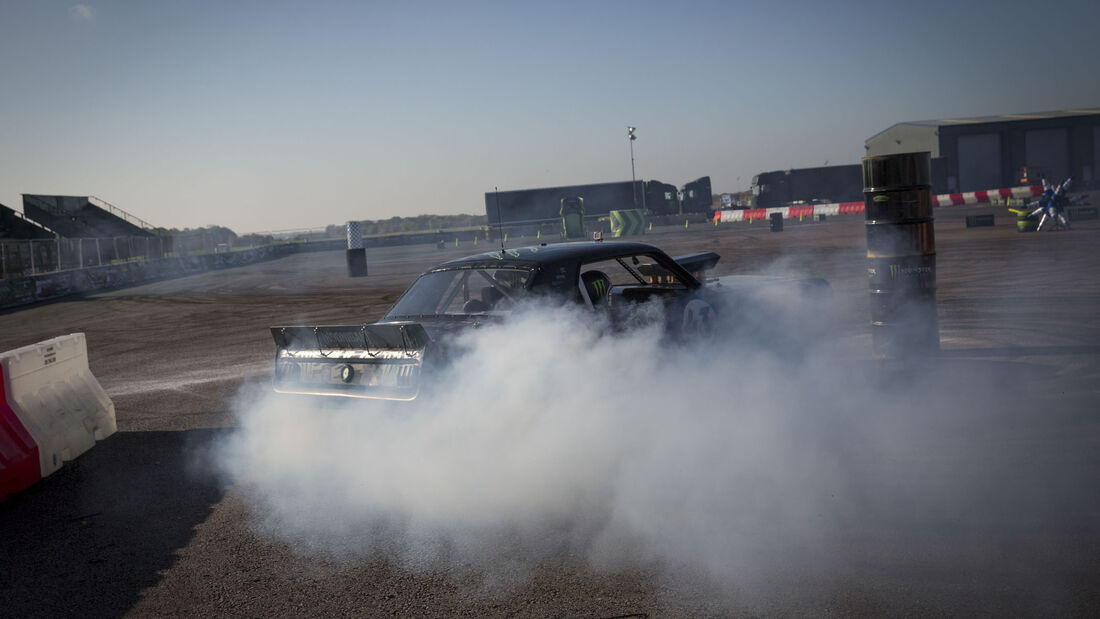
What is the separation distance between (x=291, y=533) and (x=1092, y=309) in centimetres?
877

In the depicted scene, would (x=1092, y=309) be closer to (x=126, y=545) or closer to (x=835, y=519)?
(x=835, y=519)

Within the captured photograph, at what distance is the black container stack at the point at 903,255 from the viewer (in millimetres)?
6602

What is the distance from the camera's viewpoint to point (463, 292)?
17.1 ft

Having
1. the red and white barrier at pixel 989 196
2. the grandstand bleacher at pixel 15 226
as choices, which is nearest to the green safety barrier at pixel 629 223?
the red and white barrier at pixel 989 196

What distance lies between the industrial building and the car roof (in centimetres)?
4503

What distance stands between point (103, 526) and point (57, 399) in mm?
1872

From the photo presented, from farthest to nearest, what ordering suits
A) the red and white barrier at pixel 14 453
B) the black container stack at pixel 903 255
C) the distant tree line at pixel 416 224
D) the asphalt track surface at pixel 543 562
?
the distant tree line at pixel 416 224 < the black container stack at pixel 903 255 < the red and white barrier at pixel 14 453 < the asphalt track surface at pixel 543 562

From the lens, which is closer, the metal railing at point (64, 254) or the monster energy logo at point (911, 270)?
the monster energy logo at point (911, 270)

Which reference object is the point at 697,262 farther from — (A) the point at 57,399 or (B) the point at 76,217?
(B) the point at 76,217

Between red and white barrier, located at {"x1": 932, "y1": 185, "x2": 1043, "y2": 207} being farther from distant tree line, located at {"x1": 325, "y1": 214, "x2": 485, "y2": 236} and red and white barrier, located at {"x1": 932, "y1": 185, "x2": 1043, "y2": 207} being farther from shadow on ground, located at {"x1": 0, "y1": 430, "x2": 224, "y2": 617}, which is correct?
distant tree line, located at {"x1": 325, "y1": 214, "x2": 485, "y2": 236}

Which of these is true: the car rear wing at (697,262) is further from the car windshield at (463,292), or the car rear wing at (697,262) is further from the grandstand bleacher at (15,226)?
the grandstand bleacher at (15,226)

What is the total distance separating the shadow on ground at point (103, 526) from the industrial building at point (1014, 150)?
47.2 metres

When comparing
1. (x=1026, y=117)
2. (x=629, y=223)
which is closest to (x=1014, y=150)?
(x=1026, y=117)

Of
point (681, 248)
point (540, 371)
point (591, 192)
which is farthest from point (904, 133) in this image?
point (540, 371)
